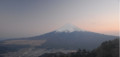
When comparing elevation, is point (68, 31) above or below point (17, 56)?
above

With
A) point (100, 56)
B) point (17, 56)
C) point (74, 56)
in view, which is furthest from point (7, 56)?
point (100, 56)

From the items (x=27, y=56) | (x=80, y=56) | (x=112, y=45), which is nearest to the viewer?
(x=112, y=45)

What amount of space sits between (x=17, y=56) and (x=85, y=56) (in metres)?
12.0

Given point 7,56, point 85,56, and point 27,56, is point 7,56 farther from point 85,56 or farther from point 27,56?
point 85,56

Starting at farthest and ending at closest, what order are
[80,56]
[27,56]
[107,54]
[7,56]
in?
[7,56] < [27,56] < [80,56] < [107,54]

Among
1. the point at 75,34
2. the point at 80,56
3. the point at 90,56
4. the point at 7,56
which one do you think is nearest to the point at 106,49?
the point at 90,56

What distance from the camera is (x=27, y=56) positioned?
23.4 meters

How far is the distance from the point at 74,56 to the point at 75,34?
101 feet

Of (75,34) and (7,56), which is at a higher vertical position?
(75,34)

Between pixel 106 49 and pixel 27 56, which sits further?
pixel 27 56

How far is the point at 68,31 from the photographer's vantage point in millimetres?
50281

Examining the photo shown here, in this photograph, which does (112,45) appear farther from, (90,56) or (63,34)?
(63,34)

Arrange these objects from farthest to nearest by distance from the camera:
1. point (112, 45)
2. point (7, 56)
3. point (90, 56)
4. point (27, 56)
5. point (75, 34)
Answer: point (75, 34), point (7, 56), point (27, 56), point (90, 56), point (112, 45)

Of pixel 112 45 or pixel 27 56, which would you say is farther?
pixel 27 56
